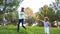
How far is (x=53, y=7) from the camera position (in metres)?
4.09

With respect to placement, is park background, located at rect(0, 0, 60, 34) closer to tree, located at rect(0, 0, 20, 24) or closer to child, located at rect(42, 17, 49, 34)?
tree, located at rect(0, 0, 20, 24)

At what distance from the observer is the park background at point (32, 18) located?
3.99 metres

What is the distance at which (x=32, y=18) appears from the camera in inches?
158

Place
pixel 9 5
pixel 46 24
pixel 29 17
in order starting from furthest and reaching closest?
pixel 9 5, pixel 29 17, pixel 46 24

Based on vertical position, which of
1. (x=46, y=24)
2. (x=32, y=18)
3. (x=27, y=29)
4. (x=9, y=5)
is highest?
(x=9, y=5)

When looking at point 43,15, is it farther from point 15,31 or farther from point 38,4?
point 15,31

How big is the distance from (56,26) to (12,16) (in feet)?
3.29

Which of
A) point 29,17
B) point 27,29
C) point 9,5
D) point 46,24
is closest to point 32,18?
point 29,17

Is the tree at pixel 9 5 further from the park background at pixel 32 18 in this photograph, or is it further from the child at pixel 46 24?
the child at pixel 46 24

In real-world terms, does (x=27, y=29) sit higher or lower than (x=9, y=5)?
lower

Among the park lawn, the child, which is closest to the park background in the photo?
the park lawn

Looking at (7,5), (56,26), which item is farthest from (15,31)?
(56,26)

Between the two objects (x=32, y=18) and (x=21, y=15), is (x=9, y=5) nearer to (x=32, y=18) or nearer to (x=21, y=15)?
(x=21, y=15)

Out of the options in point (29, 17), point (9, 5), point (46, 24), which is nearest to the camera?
point (46, 24)
